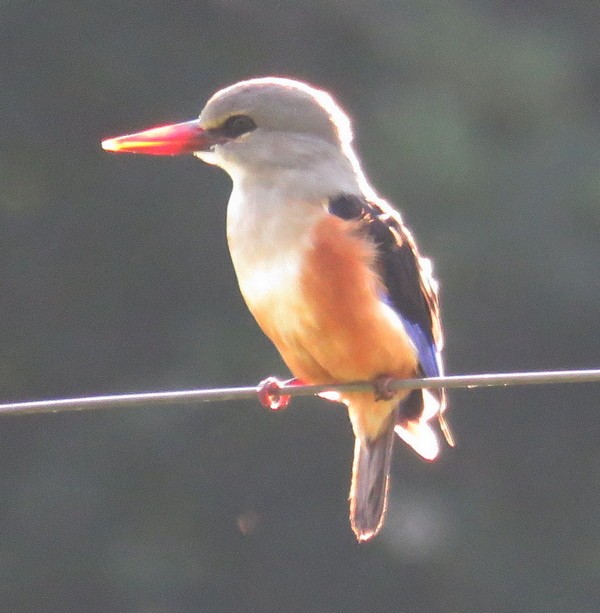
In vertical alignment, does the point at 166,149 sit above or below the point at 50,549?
above

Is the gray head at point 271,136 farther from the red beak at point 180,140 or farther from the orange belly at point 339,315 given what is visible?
the orange belly at point 339,315

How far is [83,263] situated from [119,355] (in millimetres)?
492

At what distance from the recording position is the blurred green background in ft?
29.6

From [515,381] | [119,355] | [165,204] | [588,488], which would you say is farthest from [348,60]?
[515,381]

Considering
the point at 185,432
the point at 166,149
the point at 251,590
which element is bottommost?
the point at 251,590

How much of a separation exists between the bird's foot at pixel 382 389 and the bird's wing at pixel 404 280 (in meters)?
0.12

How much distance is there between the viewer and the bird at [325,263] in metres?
3.85

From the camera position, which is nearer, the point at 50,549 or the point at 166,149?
the point at 166,149

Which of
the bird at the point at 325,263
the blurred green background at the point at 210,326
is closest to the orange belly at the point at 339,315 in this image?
the bird at the point at 325,263

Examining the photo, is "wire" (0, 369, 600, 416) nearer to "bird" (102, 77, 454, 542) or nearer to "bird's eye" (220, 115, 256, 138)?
"bird" (102, 77, 454, 542)

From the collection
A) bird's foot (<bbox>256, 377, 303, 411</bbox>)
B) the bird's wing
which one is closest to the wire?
bird's foot (<bbox>256, 377, 303, 411</bbox>)

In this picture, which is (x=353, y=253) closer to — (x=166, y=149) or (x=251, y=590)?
(x=166, y=149)

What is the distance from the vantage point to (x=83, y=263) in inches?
363

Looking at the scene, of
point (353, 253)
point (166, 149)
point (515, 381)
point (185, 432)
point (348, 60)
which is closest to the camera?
point (515, 381)
